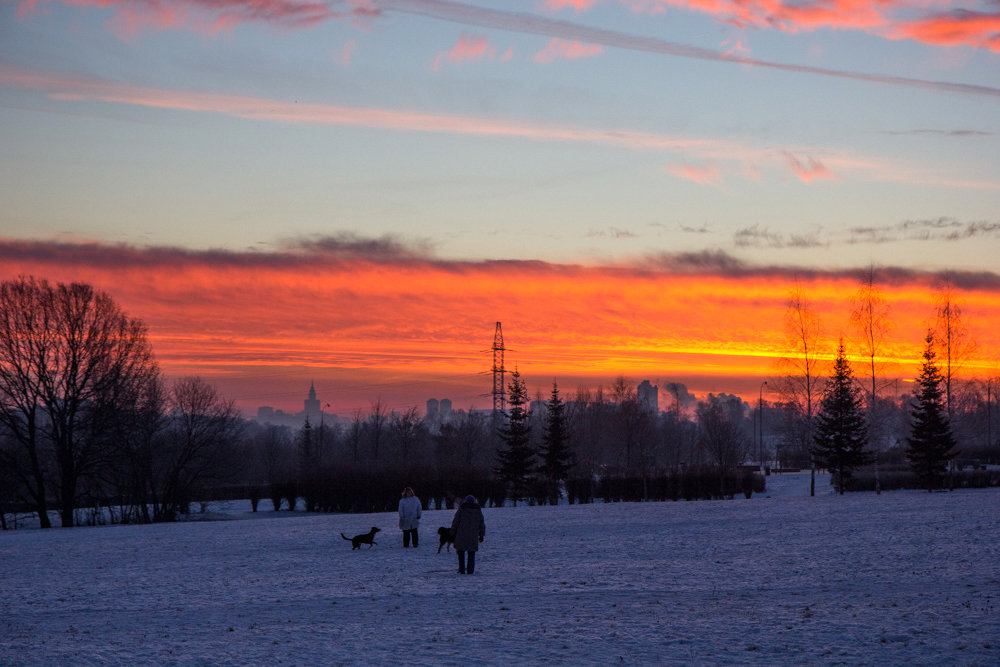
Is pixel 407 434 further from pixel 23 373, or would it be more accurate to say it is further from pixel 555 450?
pixel 23 373

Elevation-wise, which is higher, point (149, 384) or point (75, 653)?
point (149, 384)

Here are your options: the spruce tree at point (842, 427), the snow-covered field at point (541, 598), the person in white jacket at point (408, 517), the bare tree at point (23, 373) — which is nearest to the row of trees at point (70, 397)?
→ the bare tree at point (23, 373)

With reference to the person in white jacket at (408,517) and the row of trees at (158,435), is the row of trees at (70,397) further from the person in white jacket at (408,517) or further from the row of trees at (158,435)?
the person in white jacket at (408,517)

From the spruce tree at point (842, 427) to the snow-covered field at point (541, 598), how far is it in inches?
977

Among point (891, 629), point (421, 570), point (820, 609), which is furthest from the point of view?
point (421, 570)

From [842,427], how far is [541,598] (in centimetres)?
4397

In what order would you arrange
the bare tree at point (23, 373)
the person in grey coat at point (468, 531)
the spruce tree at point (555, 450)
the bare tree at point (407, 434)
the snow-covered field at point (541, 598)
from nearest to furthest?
the snow-covered field at point (541, 598)
the person in grey coat at point (468, 531)
the bare tree at point (23, 373)
the spruce tree at point (555, 450)
the bare tree at point (407, 434)

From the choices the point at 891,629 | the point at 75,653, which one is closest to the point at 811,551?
the point at 891,629

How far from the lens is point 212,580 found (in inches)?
827

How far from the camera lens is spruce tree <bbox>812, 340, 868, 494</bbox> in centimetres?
5525

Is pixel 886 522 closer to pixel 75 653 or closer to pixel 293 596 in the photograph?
pixel 293 596

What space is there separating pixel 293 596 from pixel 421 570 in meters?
4.17

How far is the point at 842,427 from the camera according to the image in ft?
182

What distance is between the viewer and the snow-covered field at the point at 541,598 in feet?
41.3
